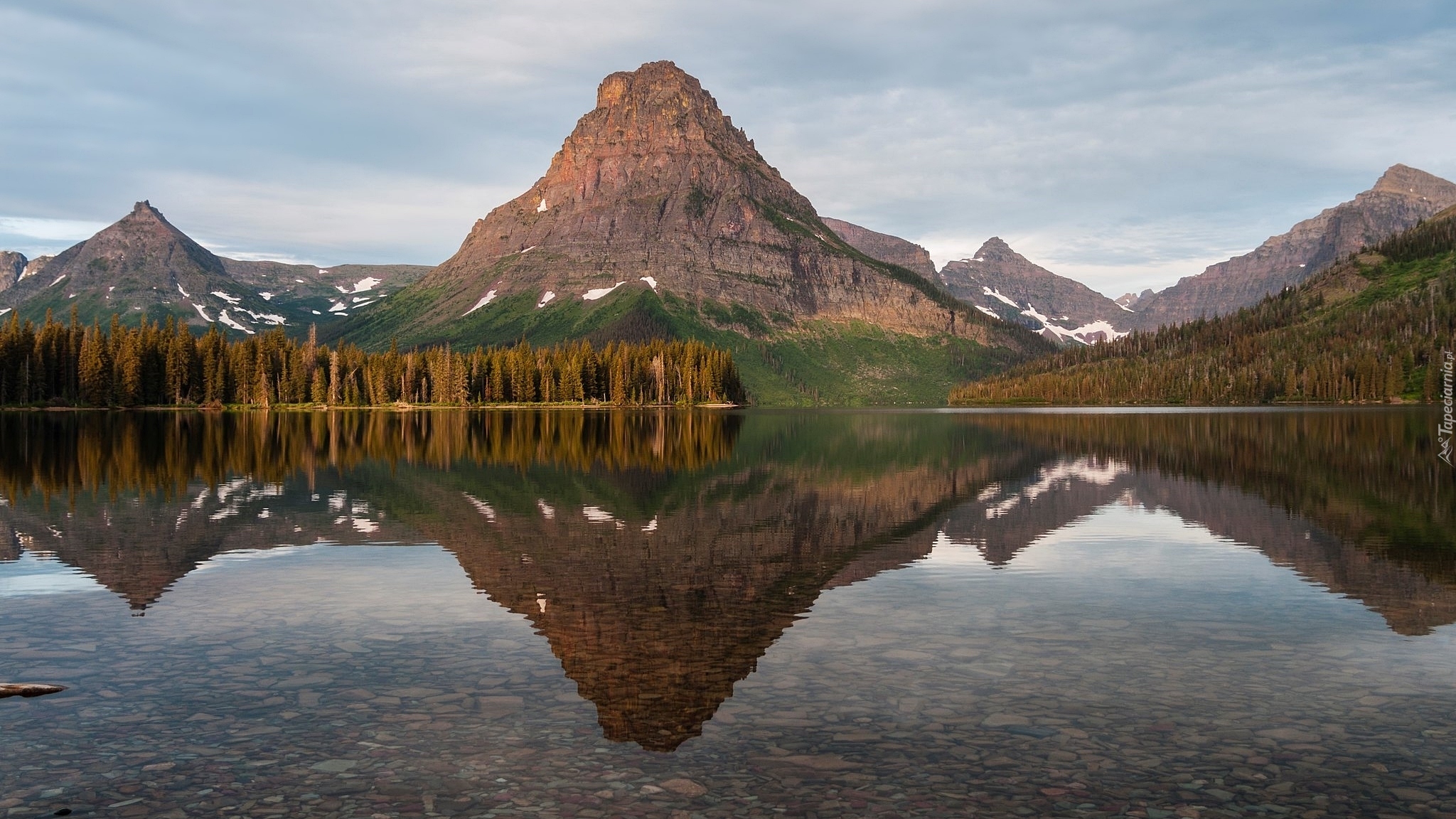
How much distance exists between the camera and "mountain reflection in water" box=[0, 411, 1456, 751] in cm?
2166

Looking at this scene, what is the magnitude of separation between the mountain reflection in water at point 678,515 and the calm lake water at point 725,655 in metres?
0.21

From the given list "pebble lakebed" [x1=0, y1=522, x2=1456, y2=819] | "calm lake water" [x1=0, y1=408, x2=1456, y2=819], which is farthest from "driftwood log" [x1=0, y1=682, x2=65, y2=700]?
"pebble lakebed" [x1=0, y1=522, x2=1456, y2=819]

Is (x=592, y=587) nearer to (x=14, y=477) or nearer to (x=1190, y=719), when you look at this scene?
(x=1190, y=719)

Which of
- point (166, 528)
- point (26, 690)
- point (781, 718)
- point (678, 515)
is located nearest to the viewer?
point (781, 718)

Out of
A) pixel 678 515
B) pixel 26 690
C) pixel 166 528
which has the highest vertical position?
pixel 26 690

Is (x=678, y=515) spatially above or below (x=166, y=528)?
below

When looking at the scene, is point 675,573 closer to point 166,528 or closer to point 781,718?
point 781,718

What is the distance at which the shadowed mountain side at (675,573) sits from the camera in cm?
1703

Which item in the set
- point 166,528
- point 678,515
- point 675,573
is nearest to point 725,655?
point 675,573

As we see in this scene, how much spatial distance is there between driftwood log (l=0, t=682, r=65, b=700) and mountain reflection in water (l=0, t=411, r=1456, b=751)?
22.2 feet

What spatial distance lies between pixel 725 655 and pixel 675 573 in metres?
8.54

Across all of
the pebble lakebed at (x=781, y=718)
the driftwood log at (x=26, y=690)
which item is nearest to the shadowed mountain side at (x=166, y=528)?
the pebble lakebed at (x=781, y=718)

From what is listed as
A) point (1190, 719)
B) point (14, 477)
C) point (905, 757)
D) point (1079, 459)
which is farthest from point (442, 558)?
point (1079, 459)

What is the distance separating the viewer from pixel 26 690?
16.1 m
